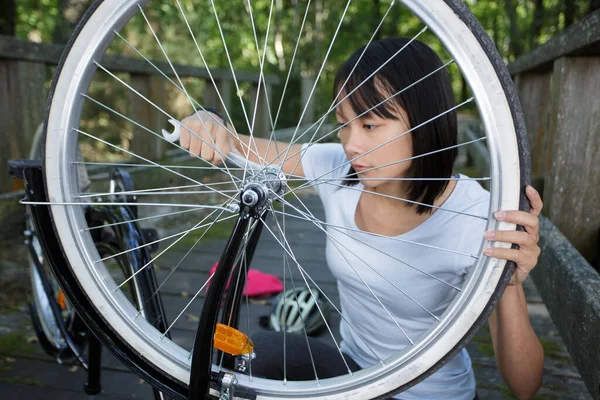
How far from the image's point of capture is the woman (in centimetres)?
107

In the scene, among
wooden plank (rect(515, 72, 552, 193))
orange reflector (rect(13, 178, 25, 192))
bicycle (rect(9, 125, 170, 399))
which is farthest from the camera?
wooden plank (rect(515, 72, 552, 193))

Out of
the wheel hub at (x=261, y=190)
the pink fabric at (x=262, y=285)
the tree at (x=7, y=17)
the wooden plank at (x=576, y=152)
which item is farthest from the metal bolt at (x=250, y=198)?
the tree at (x=7, y=17)

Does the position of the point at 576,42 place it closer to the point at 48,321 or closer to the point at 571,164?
the point at 571,164

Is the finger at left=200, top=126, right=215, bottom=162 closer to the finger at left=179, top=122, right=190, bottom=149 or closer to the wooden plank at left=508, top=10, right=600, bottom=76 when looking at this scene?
the finger at left=179, top=122, right=190, bottom=149

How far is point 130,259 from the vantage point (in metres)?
1.34

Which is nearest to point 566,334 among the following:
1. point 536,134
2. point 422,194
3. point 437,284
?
point 437,284

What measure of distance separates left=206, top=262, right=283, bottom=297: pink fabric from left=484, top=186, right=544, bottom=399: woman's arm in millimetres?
1467

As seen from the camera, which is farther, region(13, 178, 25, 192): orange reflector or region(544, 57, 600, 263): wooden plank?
region(13, 178, 25, 192): orange reflector

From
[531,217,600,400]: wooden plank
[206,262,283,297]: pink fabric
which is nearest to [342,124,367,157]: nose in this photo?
[531,217,600,400]: wooden plank

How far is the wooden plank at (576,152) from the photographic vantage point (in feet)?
6.20

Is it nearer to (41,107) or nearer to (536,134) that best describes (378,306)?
(41,107)

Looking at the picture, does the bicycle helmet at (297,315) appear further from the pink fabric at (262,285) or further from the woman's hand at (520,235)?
the woman's hand at (520,235)

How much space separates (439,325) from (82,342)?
1.13m

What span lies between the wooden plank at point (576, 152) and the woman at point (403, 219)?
89 centimetres
